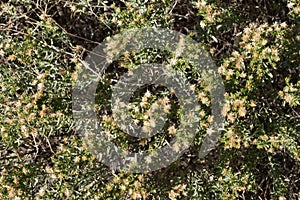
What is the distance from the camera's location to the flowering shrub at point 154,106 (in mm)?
3070

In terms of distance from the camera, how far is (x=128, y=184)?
3064mm

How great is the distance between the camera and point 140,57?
319cm

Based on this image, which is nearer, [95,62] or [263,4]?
[95,62]

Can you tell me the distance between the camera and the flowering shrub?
307 centimetres

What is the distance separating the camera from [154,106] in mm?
2941

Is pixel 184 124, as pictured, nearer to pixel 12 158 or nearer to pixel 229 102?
pixel 229 102

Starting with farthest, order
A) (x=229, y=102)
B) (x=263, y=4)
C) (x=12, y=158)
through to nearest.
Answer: (x=263, y=4), (x=12, y=158), (x=229, y=102)

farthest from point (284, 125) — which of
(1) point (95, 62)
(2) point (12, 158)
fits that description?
(2) point (12, 158)

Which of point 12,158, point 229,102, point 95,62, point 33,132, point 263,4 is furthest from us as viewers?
point 263,4

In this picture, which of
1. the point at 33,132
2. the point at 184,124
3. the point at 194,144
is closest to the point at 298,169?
the point at 194,144

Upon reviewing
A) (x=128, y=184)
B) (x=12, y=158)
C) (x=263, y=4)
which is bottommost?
(x=12, y=158)

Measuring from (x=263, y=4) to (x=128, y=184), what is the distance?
1.98 metres

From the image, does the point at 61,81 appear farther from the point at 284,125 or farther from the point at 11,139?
the point at 284,125

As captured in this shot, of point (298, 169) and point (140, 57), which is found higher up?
point (140, 57)
